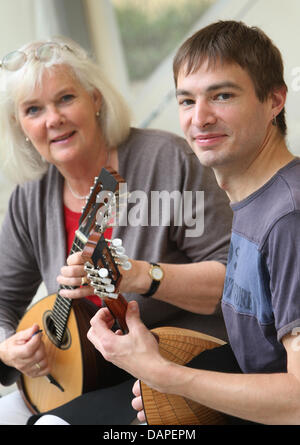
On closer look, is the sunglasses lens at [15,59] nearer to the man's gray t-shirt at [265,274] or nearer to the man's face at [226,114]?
the man's face at [226,114]

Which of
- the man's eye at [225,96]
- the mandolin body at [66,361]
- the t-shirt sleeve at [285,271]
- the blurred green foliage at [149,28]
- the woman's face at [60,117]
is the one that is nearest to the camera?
the t-shirt sleeve at [285,271]

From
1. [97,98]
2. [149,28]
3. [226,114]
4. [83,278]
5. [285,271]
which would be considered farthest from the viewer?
[149,28]

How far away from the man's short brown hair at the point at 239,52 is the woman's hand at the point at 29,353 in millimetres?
918

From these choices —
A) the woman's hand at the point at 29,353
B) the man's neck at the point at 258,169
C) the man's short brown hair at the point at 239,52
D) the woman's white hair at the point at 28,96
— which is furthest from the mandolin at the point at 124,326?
the woman's white hair at the point at 28,96

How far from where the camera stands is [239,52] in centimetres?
99

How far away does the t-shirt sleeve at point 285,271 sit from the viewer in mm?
854

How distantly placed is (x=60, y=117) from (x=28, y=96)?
0.38 ft

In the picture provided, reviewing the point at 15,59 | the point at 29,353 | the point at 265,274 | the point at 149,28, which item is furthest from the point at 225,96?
the point at 149,28

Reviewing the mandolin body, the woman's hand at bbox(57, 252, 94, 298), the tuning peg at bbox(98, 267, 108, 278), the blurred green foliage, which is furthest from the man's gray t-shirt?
the blurred green foliage

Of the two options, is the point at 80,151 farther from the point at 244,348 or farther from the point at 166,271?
the point at 244,348

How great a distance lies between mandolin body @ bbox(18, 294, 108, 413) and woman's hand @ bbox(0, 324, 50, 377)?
26 mm

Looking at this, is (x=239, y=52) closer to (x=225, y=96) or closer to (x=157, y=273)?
(x=225, y=96)

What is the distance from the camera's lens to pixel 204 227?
154cm

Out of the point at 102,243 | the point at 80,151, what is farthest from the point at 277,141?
the point at 80,151
